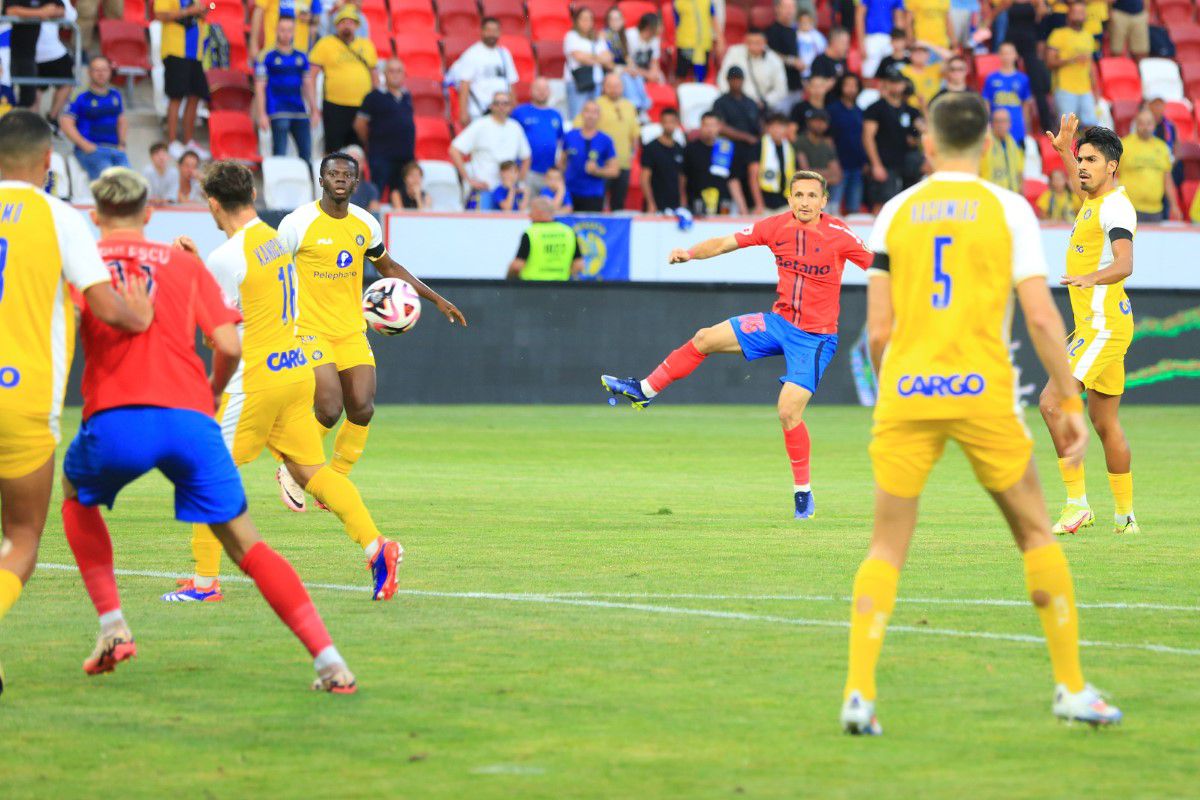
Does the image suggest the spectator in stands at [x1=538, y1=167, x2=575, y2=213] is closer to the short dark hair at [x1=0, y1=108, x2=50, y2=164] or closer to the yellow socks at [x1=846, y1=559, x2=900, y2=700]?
the short dark hair at [x1=0, y1=108, x2=50, y2=164]

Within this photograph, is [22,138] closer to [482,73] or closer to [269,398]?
[269,398]

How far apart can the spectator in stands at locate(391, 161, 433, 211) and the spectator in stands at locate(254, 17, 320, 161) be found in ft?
4.01

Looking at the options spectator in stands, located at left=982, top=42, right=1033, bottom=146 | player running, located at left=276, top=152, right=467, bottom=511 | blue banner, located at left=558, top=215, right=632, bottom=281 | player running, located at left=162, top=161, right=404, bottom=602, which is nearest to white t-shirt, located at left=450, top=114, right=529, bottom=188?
blue banner, located at left=558, top=215, right=632, bottom=281

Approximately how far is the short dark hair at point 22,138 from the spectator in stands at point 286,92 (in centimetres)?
1662

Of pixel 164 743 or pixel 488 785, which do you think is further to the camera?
pixel 164 743

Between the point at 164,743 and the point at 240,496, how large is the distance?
1011 millimetres

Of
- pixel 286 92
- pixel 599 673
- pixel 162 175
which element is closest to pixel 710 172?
pixel 286 92

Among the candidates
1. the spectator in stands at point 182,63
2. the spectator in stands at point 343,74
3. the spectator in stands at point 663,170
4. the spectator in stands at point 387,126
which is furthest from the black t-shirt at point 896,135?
the spectator in stands at point 182,63

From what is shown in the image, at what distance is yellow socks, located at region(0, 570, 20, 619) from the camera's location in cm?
632

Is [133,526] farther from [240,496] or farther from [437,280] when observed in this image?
[437,280]

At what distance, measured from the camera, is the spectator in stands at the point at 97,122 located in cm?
2181

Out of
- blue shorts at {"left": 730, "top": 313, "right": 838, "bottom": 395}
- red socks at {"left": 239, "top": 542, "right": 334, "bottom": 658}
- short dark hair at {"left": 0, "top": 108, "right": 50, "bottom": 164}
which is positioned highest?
short dark hair at {"left": 0, "top": 108, "right": 50, "bottom": 164}

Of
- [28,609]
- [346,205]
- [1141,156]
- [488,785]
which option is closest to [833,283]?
[346,205]

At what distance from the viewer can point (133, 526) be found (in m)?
11.8
